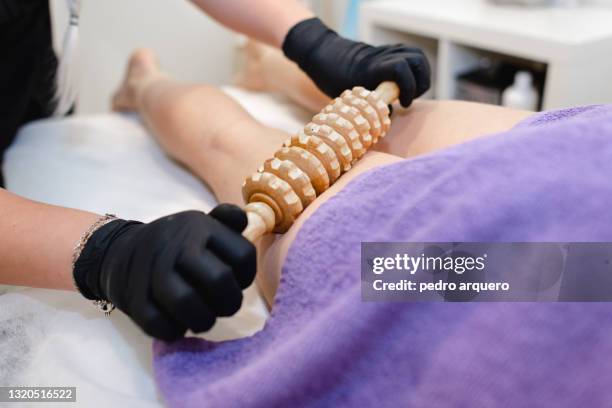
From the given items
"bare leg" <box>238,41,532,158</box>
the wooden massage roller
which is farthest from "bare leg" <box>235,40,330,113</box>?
the wooden massage roller

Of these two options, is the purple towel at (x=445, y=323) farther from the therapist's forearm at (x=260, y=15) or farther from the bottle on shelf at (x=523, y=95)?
the bottle on shelf at (x=523, y=95)

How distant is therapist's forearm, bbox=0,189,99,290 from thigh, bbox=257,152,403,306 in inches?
6.8

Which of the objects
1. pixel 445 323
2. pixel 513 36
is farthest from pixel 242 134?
pixel 513 36

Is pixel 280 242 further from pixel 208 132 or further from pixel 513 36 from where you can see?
pixel 513 36

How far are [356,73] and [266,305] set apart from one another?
36 cm

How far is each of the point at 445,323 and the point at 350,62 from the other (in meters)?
0.48

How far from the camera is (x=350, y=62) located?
819 mm

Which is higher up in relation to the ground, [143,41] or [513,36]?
[513,36]

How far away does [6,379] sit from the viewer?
1.81 feet

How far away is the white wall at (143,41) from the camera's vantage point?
160 centimetres

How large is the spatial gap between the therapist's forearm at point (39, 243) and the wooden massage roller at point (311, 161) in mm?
167

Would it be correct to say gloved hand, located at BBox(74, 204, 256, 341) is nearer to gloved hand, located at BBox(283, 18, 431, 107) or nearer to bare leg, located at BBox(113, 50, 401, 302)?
bare leg, located at BBox(113, 50, 401, 302)

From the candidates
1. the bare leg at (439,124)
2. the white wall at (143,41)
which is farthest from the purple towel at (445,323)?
the white wall at (143,41)

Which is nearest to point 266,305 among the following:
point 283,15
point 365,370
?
point 365,370
